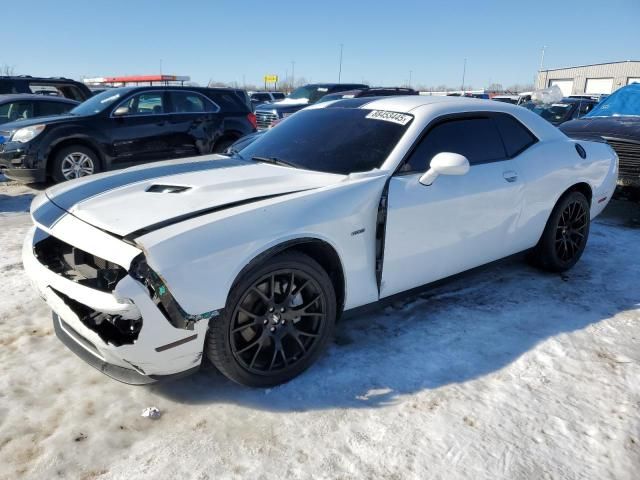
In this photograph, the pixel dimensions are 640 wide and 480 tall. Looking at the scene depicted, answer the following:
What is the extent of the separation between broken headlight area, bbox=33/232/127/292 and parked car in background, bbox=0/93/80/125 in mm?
7147

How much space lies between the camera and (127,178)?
3.17 metres

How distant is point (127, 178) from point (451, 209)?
212 cm

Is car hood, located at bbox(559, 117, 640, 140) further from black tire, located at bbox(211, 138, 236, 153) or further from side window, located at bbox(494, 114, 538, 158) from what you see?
black tire, located at bbox(211, 138, 236, 153)

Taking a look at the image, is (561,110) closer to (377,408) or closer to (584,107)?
(584,107)

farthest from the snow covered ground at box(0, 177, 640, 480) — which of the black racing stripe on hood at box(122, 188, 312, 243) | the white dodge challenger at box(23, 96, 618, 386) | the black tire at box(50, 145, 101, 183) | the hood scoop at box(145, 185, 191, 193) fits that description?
the black tire at box(50, 145, 101, 183)

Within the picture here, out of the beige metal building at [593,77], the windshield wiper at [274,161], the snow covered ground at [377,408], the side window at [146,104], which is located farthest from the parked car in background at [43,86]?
the beige metal building at [593,77]

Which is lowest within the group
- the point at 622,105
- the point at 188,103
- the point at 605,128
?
the point at 605,128

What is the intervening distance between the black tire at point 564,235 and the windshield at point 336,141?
1.86 meters

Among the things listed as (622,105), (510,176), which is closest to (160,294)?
(510,176)

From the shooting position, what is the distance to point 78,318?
2.41 meters

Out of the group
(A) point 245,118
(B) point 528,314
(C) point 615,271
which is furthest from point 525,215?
(A) point 245,118

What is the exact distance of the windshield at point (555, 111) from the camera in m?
11.9

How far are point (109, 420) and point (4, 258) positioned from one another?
2.91m

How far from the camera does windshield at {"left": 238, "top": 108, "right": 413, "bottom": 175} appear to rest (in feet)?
10.3
